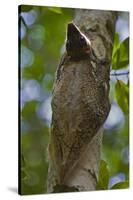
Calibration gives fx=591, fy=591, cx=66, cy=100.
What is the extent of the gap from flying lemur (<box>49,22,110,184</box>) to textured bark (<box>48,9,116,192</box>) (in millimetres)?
16

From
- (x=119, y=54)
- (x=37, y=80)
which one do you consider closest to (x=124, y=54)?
(x=119, y=54)

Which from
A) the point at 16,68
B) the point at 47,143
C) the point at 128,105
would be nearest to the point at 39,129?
the point at 47,143

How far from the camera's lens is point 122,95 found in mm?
2838

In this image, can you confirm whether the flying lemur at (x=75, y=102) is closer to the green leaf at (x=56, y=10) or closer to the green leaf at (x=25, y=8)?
the green leaf at (x=56, y=10)

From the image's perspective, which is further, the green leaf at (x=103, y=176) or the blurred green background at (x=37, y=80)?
the green leaf at (x=103, y=176)

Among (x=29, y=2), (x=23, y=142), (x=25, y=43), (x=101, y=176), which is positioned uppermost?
(x=29, y=2)

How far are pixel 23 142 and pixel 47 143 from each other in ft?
0.38

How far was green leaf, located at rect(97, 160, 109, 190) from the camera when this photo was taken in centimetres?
279

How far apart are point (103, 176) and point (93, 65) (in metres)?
0.53

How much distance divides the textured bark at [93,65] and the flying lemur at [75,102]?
16 millimetres

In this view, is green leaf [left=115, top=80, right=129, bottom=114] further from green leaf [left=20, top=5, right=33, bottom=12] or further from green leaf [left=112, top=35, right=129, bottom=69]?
green leaf [left=20, top=5, right=33, bottom=12]

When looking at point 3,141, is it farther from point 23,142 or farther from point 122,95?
point 122,95

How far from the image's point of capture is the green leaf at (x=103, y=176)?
2.79 meters

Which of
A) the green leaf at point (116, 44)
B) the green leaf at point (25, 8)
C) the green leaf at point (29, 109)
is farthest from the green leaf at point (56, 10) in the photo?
the green leaf at point (29, 109)
